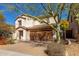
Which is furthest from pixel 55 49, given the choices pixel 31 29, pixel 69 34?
pixel 31 29

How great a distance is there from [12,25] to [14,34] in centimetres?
10

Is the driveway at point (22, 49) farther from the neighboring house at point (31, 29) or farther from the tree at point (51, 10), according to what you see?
the tree at point (51, 10)

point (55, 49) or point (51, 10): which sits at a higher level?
point (51, 10)

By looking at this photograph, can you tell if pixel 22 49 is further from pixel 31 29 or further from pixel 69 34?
pixel 69 34

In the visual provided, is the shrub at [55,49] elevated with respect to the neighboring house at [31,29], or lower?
lower

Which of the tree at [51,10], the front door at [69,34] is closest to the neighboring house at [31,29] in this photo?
the tree at [51,10]

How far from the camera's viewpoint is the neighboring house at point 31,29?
2252mm

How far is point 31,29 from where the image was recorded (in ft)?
7.48

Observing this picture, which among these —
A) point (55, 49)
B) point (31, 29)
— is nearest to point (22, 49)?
point (31, 29)

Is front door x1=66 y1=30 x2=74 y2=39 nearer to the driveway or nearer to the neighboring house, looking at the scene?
the neighboring house

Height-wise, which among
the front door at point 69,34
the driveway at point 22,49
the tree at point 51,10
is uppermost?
the tree at point 51,10

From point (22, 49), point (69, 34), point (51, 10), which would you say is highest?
point (51, 10)

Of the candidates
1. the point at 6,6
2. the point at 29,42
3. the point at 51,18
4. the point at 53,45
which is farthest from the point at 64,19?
the point at 6,6

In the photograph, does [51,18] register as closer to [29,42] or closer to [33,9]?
[33,9]
